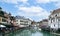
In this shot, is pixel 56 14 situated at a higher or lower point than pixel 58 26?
higher

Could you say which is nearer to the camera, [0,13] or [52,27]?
[0,13]

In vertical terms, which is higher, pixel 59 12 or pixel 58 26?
pixel 59 12

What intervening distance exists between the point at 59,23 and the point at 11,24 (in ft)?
14.8

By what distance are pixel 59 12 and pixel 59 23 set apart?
3.19 ft

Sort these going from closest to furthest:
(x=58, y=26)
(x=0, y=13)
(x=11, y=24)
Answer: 1. (x=0, y=13)
2. (x=58, y=26)
3. (x=11, y=24)

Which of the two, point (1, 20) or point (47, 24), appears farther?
point (47, 24)

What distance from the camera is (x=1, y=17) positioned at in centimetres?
1634

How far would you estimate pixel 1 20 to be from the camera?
1634cm

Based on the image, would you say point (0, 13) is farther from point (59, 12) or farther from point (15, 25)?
point (59, 12)

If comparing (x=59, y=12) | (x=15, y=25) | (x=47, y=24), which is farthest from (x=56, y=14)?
(x=15, y=25)

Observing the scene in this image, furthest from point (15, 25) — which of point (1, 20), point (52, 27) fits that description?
point (52, 27)

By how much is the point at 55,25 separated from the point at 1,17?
4751 millimetres

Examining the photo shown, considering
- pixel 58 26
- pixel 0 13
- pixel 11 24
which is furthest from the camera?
pixel 11 24

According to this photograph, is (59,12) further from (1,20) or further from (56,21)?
(1,20)
